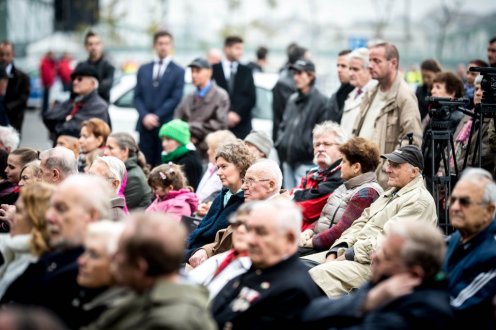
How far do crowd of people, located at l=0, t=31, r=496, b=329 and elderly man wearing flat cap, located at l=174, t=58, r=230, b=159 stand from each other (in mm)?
19

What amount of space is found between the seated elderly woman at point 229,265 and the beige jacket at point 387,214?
142 cm

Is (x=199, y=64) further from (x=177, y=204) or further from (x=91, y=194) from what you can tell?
(x=91, y=194)

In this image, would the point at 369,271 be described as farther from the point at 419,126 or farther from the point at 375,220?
the point at 419,126

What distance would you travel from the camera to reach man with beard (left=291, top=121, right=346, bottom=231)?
8.62 meters

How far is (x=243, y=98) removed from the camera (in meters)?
14.1

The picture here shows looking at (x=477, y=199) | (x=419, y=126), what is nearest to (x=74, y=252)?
(x=477, y=199)

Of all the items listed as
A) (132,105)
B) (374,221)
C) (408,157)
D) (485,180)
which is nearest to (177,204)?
(374,221)

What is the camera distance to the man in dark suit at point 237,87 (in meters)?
13.9

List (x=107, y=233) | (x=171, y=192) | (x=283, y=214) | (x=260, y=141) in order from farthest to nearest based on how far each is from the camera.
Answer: (x=260, y=141) → (x=171, y=192) → (x=283, y=214) → (x=107, y=233)

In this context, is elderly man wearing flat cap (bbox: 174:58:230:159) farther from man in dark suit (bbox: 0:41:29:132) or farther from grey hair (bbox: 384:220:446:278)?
grey hair (bbox: 384:220:446:278)

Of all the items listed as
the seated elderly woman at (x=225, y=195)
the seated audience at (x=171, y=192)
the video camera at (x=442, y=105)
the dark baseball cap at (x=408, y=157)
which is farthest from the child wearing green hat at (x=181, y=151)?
the dark baseball cap at (x=408, y=157)

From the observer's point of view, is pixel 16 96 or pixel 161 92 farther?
pixel 16 96

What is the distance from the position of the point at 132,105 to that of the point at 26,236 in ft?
31.9

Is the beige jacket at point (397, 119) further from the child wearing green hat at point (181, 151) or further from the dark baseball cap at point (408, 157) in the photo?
the child wearing green hat at point (181, 151)
